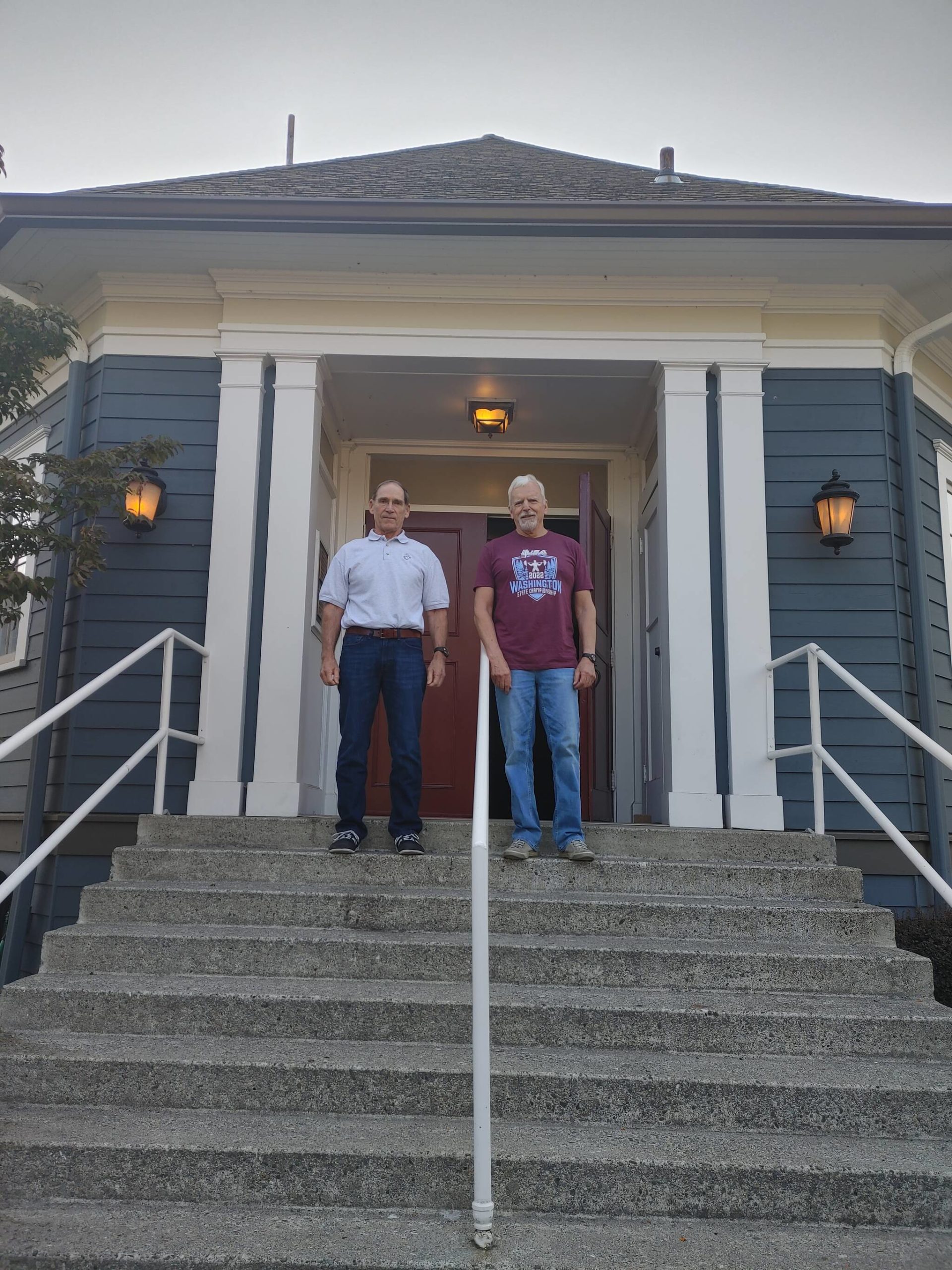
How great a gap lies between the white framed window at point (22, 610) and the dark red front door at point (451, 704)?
2044 millimetres

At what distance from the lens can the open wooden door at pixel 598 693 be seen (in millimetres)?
4992

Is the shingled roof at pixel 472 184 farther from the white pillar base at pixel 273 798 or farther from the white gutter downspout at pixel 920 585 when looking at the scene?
the white pillar base at pixel 273 798

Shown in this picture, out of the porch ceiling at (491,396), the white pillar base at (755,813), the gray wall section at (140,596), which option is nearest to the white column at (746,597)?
the white pillar base at (755,813)

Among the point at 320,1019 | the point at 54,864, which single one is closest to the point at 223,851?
the point at 320,1019

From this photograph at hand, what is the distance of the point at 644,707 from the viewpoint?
5.39m

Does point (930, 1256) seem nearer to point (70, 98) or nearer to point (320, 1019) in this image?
point (320, 1019)

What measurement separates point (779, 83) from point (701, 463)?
18.9ft

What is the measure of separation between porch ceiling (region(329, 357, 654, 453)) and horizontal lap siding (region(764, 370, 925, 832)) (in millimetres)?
836

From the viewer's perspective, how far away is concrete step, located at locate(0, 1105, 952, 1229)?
208 cm

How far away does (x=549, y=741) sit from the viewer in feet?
11.6

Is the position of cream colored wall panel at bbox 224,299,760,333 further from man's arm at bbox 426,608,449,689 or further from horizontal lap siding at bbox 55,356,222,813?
man's arm at bbox 426,608,449,689

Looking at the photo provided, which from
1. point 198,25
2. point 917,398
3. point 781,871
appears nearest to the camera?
point 781,871

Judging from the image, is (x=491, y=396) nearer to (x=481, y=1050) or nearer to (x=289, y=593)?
(x=289, y=593)

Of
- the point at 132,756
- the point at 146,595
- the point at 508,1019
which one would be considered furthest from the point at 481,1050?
the point at 146,595
